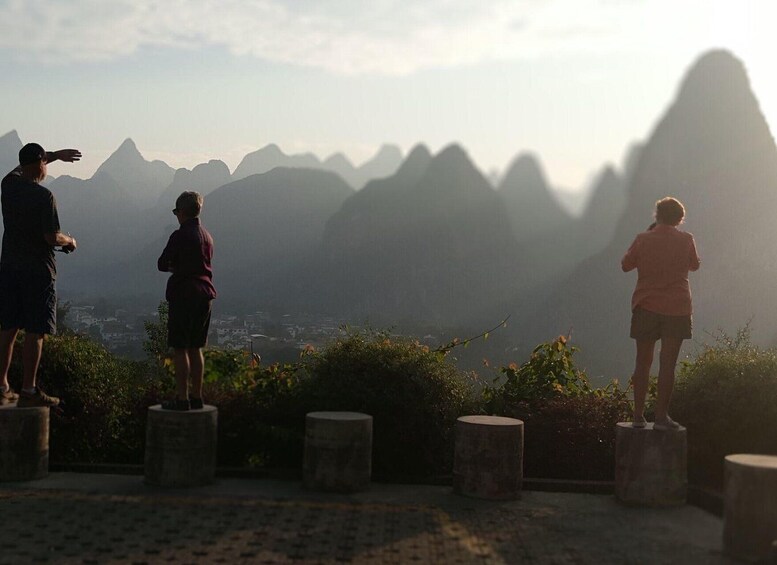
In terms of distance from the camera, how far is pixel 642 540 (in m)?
6.63

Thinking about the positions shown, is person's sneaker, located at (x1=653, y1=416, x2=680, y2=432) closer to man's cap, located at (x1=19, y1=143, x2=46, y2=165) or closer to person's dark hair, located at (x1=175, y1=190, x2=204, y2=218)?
person's dark hair, located at (x1=175, y1=190, x2=204, y2=218)

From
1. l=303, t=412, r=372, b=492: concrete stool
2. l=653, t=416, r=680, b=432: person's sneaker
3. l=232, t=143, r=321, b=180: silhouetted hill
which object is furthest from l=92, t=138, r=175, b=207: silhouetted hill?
l=653, t=416, r=680, b=432: person's sneaker

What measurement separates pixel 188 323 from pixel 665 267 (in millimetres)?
4375

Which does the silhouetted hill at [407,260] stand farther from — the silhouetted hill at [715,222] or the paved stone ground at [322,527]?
the paved stone ground at [322,527]

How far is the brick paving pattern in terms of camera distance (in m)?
5.86

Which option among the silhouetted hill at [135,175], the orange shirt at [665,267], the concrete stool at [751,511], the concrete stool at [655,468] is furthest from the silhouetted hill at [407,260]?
the concrete stool at [751,511]

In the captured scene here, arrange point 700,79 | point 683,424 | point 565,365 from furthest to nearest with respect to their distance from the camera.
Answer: point 700,79 → point 565,365 → point 683,424

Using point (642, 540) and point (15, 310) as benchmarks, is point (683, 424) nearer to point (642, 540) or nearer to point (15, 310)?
point (642, 540)

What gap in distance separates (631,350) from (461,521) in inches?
2348

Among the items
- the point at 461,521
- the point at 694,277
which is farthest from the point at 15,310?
the point at 694,277

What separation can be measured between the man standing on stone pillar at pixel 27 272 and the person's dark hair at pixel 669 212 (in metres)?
5.51

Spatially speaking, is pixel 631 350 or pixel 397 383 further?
pixel 631 350

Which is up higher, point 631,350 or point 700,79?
point 700,79

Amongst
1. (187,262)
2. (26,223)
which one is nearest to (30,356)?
(26,223)
